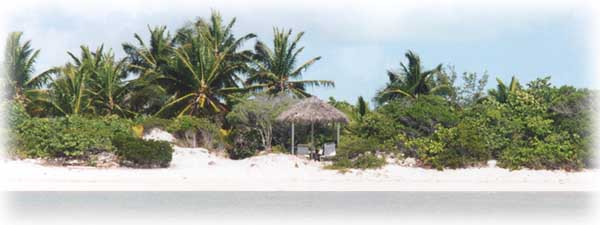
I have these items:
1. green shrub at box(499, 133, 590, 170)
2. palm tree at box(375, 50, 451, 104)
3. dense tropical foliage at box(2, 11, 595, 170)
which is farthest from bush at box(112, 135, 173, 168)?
palm tree at box(375, 50, 451, 104)

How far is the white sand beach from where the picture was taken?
53.2 feet

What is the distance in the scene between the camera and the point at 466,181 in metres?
17.5

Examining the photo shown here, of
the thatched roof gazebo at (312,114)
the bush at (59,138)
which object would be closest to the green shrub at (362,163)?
the thatched roof gazebo at (312,114)

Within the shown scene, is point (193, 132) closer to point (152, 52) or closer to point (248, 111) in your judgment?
point (248, 111)

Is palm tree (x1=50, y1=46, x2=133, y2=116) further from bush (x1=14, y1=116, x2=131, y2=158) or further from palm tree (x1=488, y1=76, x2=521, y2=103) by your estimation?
palm tree (x1=488, y1=76, x2=521, y2=103)

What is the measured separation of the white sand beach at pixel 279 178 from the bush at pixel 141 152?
39 centimetres

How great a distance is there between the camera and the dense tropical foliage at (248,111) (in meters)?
18.5

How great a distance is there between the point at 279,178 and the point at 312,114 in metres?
4.02

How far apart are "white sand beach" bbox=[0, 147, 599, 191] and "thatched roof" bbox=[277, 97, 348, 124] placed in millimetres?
2191

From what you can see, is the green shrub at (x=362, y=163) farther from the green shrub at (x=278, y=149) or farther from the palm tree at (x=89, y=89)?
the palm tree at (x=89, y=89)

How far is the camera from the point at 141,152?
18.2 m

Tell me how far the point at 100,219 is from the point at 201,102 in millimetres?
16903

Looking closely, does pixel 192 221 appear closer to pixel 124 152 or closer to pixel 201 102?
pixel 124 152

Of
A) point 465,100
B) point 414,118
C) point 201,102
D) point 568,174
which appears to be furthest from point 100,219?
point 465,100
